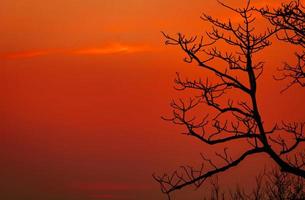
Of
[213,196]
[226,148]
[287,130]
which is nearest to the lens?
[226,148]

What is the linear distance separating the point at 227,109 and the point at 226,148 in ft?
2.64

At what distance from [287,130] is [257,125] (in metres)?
0.76

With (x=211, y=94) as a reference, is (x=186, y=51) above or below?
above

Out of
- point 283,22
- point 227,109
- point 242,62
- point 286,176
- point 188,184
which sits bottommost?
point 188,184

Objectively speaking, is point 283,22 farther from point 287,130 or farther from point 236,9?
point 287,130

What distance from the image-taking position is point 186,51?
12195 mm

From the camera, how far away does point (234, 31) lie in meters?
12.2

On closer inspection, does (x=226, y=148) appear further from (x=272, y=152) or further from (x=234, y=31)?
(x=234, y=31)

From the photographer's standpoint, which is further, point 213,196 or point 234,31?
point 213,196

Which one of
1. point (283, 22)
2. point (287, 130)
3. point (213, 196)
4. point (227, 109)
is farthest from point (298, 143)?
point (213, 196)

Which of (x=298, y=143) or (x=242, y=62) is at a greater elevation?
(x=242, y=62)

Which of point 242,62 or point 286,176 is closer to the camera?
point 242,62

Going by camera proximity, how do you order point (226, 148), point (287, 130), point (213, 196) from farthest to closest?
point (213, 196), point (287, 130), point (226, 148)

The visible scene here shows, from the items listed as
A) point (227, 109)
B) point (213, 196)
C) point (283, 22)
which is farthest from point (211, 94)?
point (213, 196)
